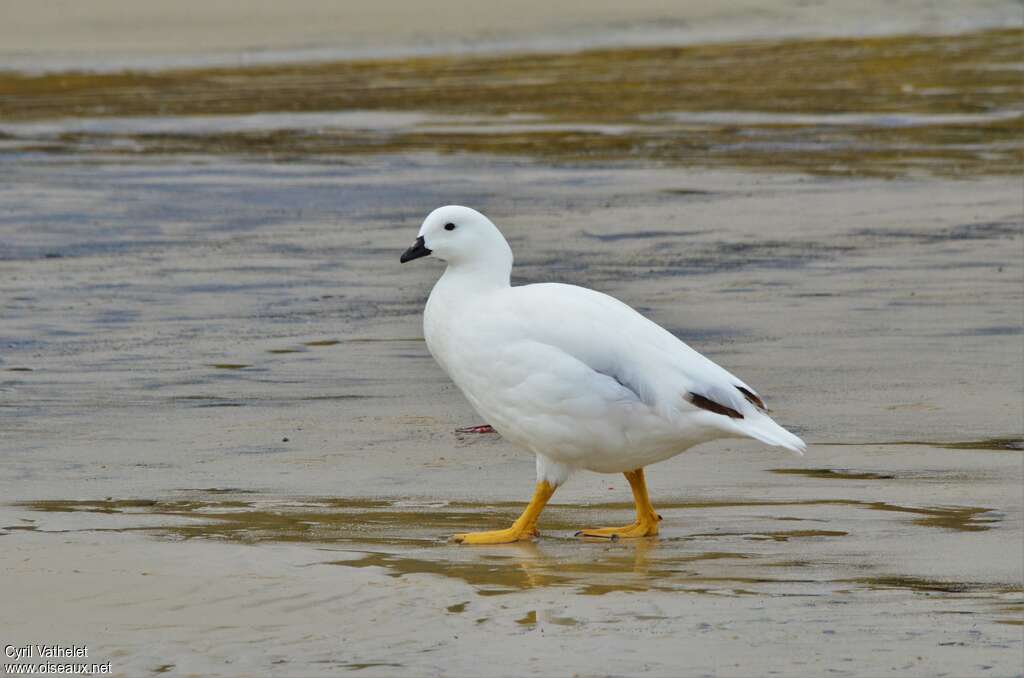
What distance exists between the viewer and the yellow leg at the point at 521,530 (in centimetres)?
635

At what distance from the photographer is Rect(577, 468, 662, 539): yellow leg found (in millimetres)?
6480

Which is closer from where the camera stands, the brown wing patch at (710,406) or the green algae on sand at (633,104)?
the brown wing patch at (710,406)

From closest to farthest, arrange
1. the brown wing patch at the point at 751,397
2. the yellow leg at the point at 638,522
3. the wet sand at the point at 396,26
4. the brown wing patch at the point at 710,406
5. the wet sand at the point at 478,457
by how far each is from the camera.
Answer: the wet sand at the point at 478,457
the brown wing patch at the point at 710,406
the brown wing patch at the point at 751,397
the yellow leg at the point at 638,522
the wet sand at the point at 396,26

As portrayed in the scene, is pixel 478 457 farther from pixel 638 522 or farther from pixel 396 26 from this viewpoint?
pixel 396 26

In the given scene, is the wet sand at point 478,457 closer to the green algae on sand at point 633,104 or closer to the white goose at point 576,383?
the white goose at point 576,383

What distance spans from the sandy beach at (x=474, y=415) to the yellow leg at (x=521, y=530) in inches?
2.9

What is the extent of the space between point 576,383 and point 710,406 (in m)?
0.47

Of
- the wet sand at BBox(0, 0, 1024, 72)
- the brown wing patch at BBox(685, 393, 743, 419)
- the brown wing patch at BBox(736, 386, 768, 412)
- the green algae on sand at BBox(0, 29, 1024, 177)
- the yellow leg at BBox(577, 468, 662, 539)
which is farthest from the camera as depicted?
the wet sand at BBox(0, 0, 1024, 72)

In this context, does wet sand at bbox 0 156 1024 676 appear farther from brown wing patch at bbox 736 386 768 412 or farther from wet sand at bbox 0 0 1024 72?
wet sand at bbox 0 0 1024 72

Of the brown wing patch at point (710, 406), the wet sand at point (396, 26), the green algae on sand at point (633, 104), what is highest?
the wet sand at point (396, 26)

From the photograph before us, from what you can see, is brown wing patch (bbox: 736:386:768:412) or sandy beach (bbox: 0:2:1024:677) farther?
brown wing patch (bbox: 736:386:768:412)

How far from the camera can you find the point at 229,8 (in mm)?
38562

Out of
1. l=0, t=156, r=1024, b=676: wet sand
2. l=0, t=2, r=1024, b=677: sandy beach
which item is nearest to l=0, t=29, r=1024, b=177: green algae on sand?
l=0, t=2, r=1024, b=677: sandy beach

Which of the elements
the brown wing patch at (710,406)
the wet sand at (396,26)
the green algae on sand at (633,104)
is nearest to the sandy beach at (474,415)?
the green algae on sand at (633,104)
